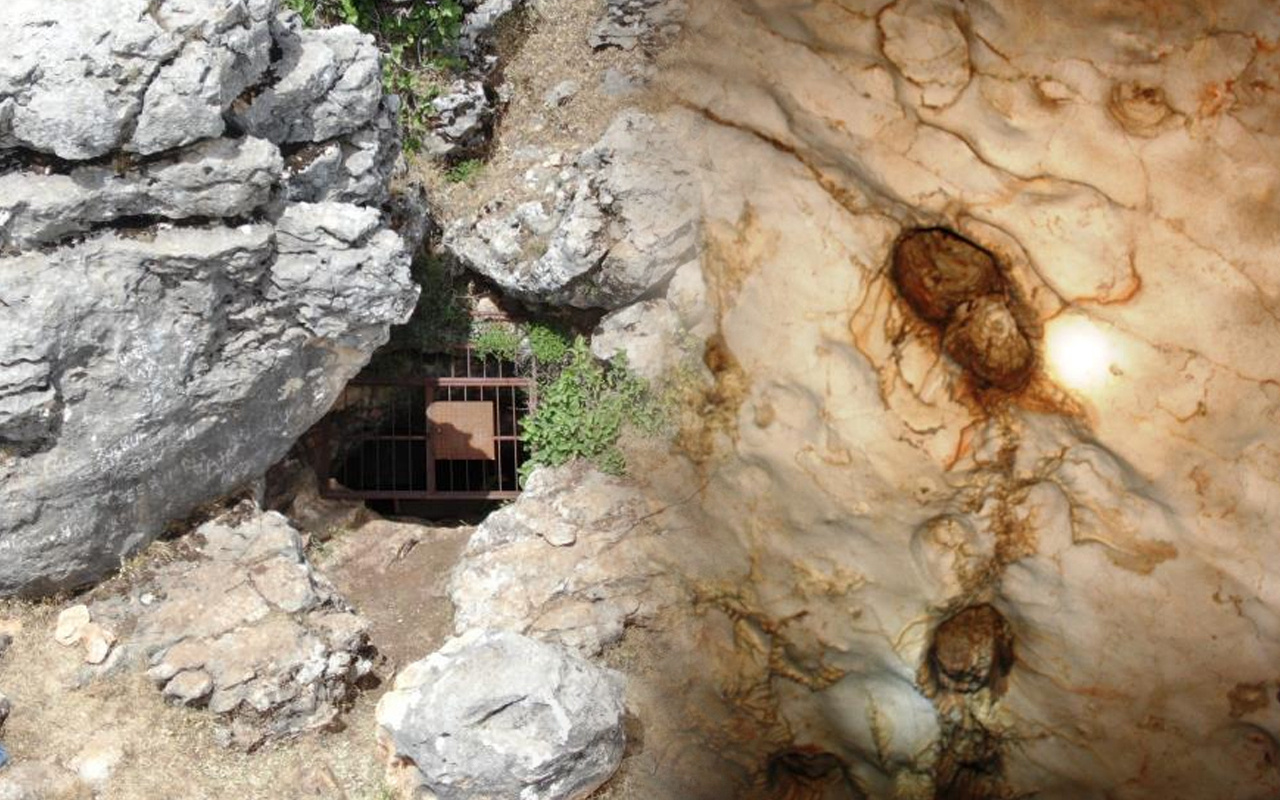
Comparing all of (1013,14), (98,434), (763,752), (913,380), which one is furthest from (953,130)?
(98,434)

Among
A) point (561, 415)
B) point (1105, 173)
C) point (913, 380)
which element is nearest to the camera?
point (1105, 173)

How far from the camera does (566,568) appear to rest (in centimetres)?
709

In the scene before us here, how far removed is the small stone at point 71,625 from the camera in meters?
→ 6.53

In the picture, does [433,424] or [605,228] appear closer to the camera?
[605,228]

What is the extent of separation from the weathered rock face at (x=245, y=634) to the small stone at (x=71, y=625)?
0.07 ft

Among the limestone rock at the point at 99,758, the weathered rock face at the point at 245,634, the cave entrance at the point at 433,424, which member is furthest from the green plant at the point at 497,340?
the limestone rock at the point at 99,758

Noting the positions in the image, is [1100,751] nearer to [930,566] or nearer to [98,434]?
[930,566]

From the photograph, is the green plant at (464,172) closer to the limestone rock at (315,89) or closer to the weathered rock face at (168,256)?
the weathered rock face at (168,256)

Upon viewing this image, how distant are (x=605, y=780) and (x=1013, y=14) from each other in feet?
13.9

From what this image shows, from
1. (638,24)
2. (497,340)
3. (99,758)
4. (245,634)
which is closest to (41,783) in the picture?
(99,758)

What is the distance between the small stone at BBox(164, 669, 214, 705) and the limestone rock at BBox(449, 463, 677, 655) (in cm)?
135

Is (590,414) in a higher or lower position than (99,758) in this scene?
higher

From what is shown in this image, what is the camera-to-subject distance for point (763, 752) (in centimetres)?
674

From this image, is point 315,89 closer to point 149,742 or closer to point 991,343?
point 149,742
